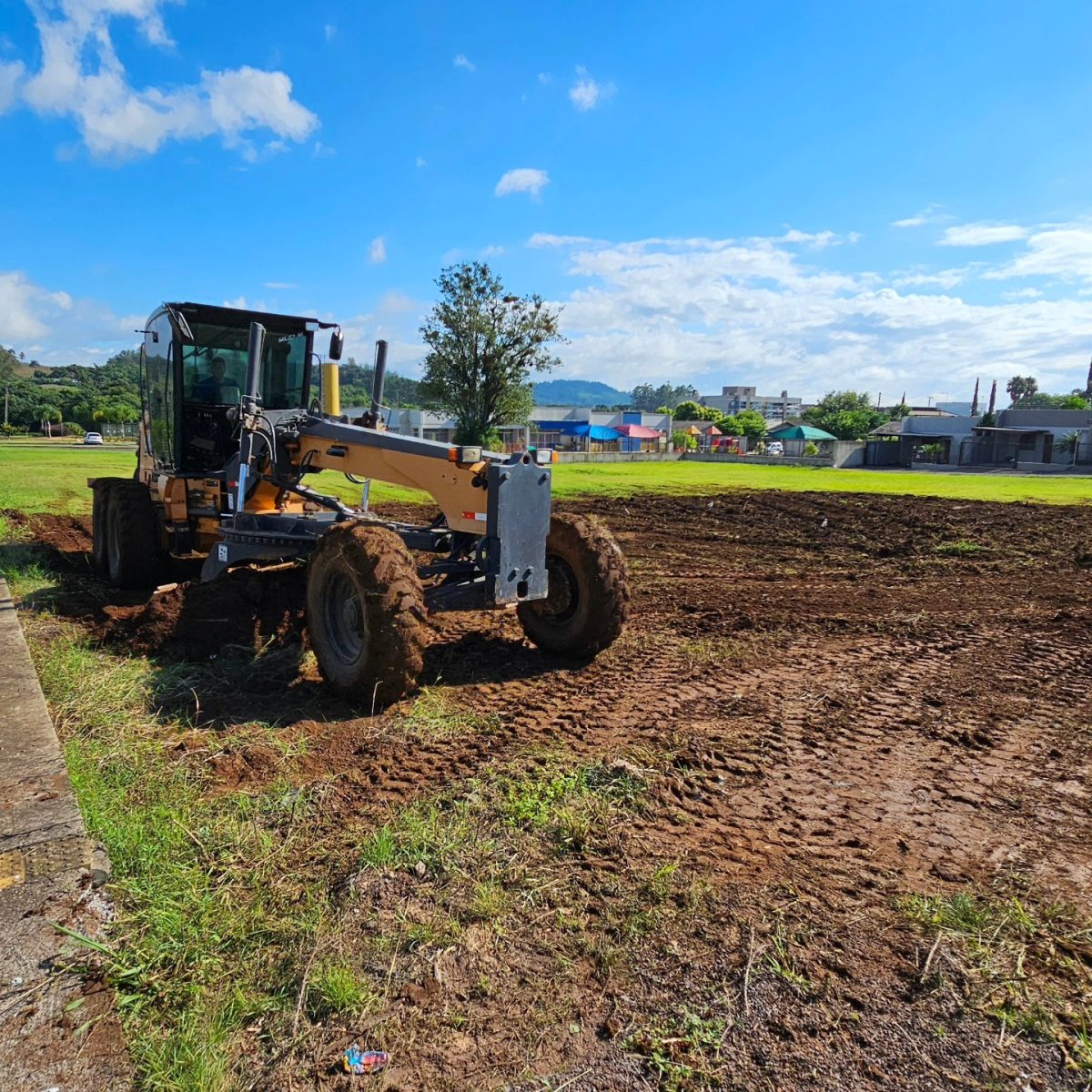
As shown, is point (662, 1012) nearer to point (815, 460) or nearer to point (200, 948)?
point (200, 948)

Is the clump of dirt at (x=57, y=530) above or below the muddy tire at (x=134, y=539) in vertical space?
below

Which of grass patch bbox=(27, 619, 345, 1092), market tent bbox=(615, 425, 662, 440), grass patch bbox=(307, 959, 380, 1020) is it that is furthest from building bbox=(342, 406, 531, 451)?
grass patch bbox=(307, 959, 380, 1020)

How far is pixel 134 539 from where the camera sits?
854 centimetres

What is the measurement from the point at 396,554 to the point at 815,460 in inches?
2134

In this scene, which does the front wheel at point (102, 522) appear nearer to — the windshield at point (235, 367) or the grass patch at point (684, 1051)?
the windshield at point (235, 367)

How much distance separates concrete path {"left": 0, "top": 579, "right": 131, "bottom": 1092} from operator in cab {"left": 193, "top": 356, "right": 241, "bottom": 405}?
16.6 ft

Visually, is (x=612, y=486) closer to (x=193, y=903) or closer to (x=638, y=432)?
(x=193, y=903)

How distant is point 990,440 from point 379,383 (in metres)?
60.3

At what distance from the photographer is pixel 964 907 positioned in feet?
9.98

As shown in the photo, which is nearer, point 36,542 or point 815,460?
point 36,542

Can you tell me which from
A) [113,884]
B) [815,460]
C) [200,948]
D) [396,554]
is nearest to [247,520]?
[396,554]

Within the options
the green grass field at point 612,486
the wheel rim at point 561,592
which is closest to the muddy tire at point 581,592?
the wheel rim at point 561,592

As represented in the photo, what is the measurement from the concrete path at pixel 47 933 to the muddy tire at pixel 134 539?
15.4ft

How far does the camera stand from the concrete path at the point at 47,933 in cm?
226
